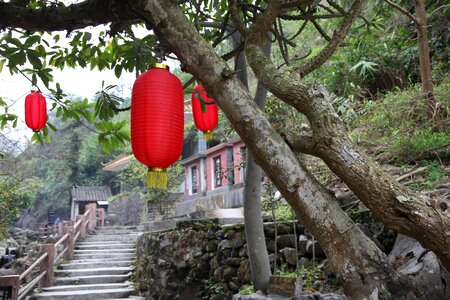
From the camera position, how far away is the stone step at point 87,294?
397 inches

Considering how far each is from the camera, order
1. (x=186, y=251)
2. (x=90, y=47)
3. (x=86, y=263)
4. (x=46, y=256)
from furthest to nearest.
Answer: (x=86, y=263), (x=46, y=256), (x=186, y=251), (x=90, y=47)

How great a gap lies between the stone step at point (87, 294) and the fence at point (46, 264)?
0.46 m

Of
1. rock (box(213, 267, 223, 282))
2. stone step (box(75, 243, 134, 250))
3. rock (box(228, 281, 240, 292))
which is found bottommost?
stone step (box(75, 243, 134, 250))

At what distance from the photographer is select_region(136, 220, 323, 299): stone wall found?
5406 mm

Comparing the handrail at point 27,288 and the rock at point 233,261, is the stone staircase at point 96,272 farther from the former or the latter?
the rock at point 233,261

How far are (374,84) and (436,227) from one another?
7.50 meters

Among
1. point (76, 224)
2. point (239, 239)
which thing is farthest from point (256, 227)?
point (76, 224)

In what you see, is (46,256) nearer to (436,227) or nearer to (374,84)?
(374,84)

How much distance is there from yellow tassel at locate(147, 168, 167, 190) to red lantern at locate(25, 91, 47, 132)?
2674mm

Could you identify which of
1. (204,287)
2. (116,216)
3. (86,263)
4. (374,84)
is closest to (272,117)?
(204,287)

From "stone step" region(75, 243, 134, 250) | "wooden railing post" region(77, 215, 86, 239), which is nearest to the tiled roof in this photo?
"wooden railing post" region(77, 215, 86, 239)

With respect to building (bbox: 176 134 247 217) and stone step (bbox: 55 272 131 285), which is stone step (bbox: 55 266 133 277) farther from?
building (bbox: 176 134 247 217)

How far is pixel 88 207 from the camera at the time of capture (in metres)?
18.1

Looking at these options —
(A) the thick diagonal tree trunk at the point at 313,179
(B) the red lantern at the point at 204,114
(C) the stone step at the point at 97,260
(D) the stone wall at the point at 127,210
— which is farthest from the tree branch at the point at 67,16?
(D) the stone wall at the point at 127,210
